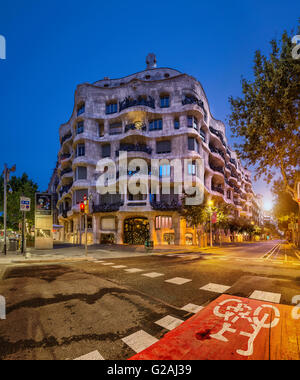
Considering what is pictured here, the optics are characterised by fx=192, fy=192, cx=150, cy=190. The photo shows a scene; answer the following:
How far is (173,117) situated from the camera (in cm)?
2858

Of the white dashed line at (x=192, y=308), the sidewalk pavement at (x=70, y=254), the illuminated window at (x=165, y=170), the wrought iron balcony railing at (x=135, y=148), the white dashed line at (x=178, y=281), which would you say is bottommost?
the sidewalk pavement at (x=70, y=254)

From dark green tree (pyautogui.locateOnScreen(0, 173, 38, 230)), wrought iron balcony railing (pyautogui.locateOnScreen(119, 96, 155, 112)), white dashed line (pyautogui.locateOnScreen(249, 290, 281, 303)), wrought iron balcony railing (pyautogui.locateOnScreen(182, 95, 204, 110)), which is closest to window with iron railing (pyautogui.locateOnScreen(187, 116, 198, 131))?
wrought iron balcony railing (pyautogui.locateOnScreen(182, 95, 204, 110))

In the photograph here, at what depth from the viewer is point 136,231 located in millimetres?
28266

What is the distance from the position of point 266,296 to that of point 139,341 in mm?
3824

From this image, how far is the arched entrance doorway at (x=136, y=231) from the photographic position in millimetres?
27891

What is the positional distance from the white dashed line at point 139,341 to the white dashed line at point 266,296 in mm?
3237

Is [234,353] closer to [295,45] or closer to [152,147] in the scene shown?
[295,45]

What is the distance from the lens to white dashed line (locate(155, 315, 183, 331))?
11.3ft

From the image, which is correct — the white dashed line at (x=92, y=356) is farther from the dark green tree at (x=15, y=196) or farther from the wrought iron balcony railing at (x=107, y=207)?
A: the dark green tree at (x=15, y=196)

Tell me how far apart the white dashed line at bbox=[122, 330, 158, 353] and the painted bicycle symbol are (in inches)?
38.8

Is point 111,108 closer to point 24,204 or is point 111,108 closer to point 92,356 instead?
point 24,204

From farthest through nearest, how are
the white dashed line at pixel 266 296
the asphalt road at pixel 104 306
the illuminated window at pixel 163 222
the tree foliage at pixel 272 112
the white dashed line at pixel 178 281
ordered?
the illuminated window at pixel 163 222
the tree foliage at pixel 272 112
the white dashed line at pixel 178 281
the white dashed line at pixel 266 296
the asphalt road at pixel 104 306

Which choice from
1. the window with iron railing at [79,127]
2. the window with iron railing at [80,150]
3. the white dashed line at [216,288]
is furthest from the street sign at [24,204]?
the window with iron railing at [79,127]
